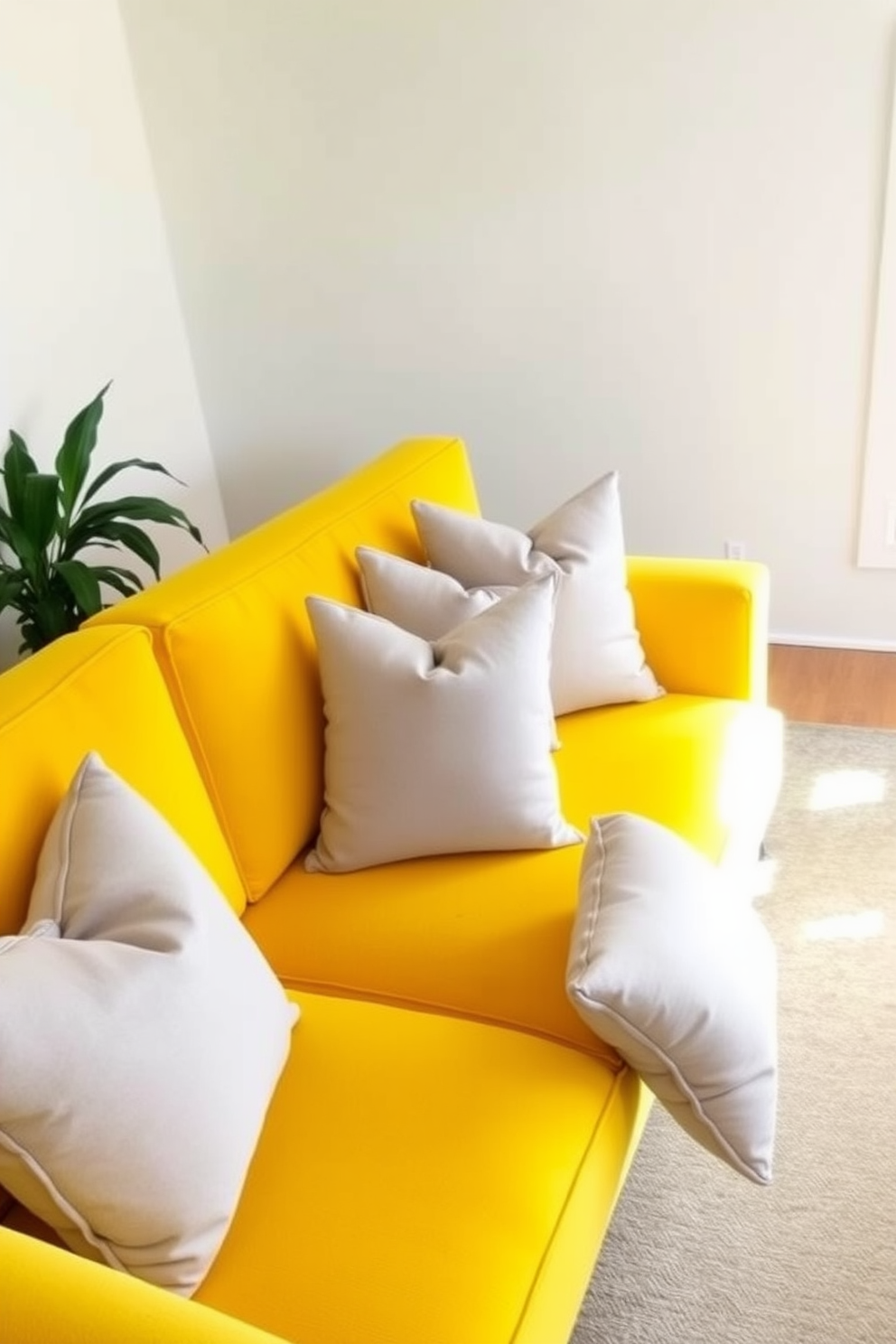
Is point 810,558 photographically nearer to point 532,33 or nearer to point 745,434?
point 745,434

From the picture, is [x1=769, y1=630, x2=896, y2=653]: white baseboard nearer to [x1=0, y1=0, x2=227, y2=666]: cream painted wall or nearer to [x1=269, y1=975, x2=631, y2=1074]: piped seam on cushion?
[x1=0, y1=0, x2=227, y2=666]: cream painted wall

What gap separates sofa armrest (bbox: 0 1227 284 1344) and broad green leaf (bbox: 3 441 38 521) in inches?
67.4

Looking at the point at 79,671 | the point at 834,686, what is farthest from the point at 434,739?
the point at 834,686

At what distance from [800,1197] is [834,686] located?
5.14 feet

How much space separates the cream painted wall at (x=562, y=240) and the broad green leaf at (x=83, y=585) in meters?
1.22

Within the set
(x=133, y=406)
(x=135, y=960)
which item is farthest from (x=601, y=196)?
(x=135, y=960)

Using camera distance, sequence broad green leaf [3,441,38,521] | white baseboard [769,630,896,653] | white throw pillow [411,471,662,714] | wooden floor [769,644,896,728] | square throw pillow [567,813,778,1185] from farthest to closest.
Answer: white baseboard [769,630,896,653] → wooden floor [769,644,896,728] → broad green leaf [3,441,38,521] → white throw pillow [411,471,662,714] → square throw pillow [567,813,778,1185]

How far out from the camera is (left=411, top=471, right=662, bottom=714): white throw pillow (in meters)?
1.82

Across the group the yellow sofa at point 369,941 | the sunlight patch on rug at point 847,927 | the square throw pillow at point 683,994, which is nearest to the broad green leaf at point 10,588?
the yellow sofa at point 369,941

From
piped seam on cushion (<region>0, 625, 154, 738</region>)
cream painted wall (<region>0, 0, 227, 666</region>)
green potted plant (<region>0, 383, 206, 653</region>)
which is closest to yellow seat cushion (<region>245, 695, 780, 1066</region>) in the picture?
piped seam on cushion (<region>0, 625, 154, 738</region>)

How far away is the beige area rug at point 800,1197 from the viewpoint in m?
1.33

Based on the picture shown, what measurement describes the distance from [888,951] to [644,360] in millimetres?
1626

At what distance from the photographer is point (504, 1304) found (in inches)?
37.4

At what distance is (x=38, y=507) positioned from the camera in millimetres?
2191
